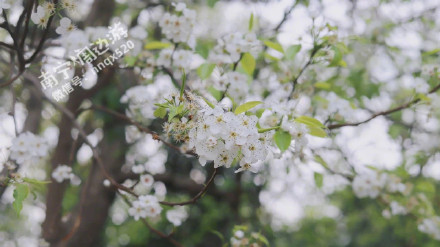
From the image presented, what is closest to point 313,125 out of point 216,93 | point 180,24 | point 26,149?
point 216,93

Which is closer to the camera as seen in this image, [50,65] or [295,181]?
[50,65]

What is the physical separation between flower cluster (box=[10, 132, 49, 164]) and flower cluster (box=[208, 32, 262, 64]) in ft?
3.13

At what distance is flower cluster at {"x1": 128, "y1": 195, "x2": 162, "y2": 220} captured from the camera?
189 cm

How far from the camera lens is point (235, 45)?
6.47 ft

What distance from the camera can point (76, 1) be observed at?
163 cm

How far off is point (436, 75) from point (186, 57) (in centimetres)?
122

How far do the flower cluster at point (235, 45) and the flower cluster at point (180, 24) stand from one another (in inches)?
6.7

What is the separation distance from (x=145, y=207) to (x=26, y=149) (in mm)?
617

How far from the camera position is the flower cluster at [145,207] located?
6.21 feet

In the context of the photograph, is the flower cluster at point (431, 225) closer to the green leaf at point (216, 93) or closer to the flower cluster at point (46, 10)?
the green leaf at point (216, 93)

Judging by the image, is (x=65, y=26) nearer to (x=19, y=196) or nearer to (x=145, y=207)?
(x=19, y=196)

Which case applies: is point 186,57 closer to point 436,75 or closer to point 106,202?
point 436,75

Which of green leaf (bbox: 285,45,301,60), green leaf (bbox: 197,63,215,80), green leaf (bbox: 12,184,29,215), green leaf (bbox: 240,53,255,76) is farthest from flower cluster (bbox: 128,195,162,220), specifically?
green leaf (bbox: 285,45,301,60)

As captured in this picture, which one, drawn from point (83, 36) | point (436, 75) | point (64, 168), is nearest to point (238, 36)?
point (83, 36)
